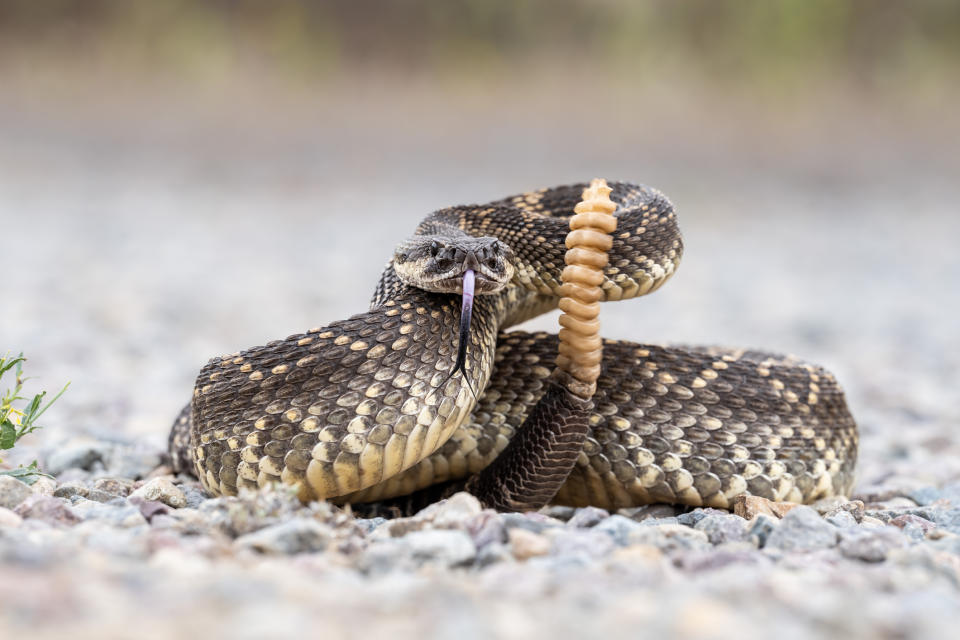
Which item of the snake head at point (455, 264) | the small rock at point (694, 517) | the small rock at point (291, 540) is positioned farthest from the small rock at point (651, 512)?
the small rock at point (291, 540)

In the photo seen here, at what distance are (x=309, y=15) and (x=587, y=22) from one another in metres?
6.16

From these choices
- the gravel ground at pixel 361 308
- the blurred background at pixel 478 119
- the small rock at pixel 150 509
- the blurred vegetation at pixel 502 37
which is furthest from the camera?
the blurred vegetation at pixel 502 37

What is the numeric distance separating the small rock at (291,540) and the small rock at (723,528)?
144cm

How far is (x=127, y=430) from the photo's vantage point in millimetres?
6074

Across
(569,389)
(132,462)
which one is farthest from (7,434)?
(569,389)

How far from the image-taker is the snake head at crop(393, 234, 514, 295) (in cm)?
418

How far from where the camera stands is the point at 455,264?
4180 mm

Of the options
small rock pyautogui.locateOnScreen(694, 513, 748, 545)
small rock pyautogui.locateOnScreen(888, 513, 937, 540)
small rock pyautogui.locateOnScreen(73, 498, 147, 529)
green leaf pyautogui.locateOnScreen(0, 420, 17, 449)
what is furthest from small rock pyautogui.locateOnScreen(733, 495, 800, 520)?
green leaf pyautogui.locateOnScreen(0, 420, 17, 449)

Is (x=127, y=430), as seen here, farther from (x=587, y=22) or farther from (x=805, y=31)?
(x=805, y=31)

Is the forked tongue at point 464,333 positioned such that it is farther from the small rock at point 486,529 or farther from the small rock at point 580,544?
the small rock at point 580,544

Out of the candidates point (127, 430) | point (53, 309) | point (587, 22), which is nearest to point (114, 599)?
point (127, 430)

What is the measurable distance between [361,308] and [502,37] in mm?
11869

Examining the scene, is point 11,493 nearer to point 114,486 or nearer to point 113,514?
point 113,514

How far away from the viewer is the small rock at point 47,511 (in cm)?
339
